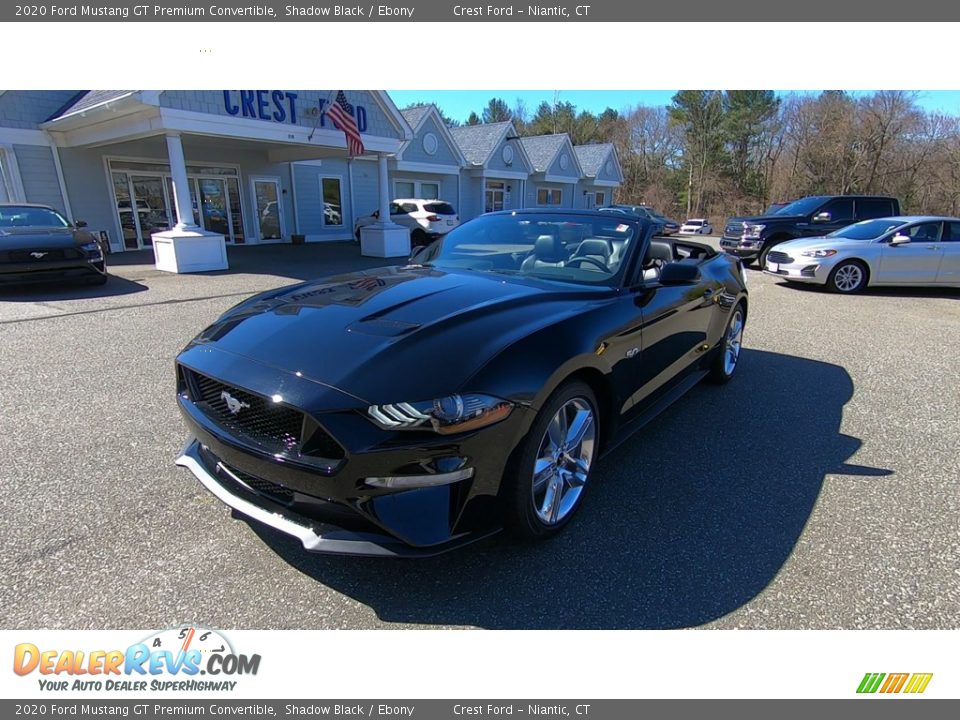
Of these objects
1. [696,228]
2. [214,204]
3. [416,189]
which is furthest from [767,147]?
[214,204]

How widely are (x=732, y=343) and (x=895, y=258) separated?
7.72m

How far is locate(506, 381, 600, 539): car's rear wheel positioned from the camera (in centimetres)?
221

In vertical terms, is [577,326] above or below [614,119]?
below

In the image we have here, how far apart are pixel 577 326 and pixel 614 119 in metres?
61.8

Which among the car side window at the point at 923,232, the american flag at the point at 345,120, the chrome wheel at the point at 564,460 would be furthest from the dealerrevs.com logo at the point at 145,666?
the american flag at the point at 345,120

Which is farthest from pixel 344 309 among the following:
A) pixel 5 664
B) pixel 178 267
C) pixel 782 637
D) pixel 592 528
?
pixel 178 267

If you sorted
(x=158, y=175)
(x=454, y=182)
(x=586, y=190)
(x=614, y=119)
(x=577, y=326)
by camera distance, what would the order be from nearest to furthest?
(x=577, y=326) → (x=158, y=175) → (x=454, y=182) → (x=586, y=190) → (x=614, y=119)

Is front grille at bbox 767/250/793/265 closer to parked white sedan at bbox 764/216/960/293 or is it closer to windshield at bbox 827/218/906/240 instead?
parked white sedan at bbox 764/216/960/293

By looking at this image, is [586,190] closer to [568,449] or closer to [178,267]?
[178,267]

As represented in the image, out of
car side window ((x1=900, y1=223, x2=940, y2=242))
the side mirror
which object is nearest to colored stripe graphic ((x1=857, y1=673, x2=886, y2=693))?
the side mirror

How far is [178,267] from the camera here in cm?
1133

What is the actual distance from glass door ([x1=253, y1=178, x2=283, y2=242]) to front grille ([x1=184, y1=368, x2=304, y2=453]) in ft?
59.0

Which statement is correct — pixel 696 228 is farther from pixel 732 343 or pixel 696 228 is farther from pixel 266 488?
pixel 266 488

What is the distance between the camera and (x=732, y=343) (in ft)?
16.1
